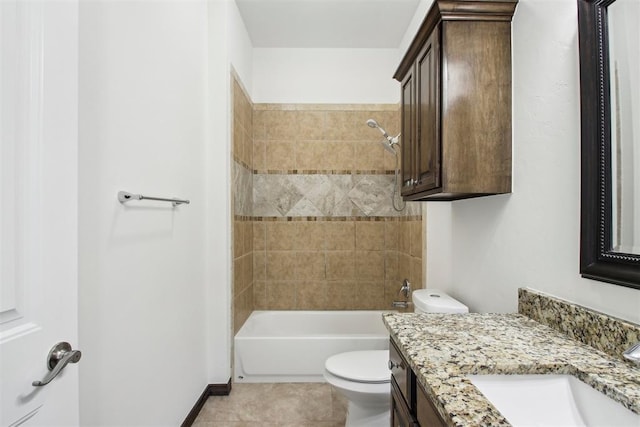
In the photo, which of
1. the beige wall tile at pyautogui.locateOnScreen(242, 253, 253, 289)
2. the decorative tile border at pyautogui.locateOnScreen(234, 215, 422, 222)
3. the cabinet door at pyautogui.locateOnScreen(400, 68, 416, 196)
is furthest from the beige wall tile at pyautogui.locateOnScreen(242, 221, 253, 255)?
the cabinet door at pyautogui.locateOnScreen(400, 68, 416, 196)

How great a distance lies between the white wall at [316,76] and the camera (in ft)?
10.5

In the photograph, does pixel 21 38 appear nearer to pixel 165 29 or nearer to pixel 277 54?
pixel 165 29

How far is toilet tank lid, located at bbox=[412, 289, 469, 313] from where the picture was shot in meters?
1.62

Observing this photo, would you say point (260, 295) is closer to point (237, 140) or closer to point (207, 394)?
point (207, 394)

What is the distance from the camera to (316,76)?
3197mm

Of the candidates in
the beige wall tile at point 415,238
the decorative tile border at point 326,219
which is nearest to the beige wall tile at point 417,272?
the beige wall tile at point 415,238

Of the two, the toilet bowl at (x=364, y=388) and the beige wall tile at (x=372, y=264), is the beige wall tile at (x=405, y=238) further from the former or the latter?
the toilet bowl at (x=364, y=388)

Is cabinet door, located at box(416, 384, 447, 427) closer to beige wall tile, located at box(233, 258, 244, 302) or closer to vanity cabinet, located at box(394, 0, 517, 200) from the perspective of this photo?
vanity cabinet, located at box(394, 0, 517, 200)

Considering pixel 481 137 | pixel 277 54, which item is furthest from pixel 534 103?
pixel 277 54

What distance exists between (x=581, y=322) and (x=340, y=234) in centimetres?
230

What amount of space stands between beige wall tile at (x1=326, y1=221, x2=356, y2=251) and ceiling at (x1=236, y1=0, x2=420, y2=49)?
164 centimetres

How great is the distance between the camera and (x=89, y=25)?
3.73 feet

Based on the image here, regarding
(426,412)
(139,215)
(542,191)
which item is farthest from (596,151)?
(139,215)

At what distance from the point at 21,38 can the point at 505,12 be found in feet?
5.02
